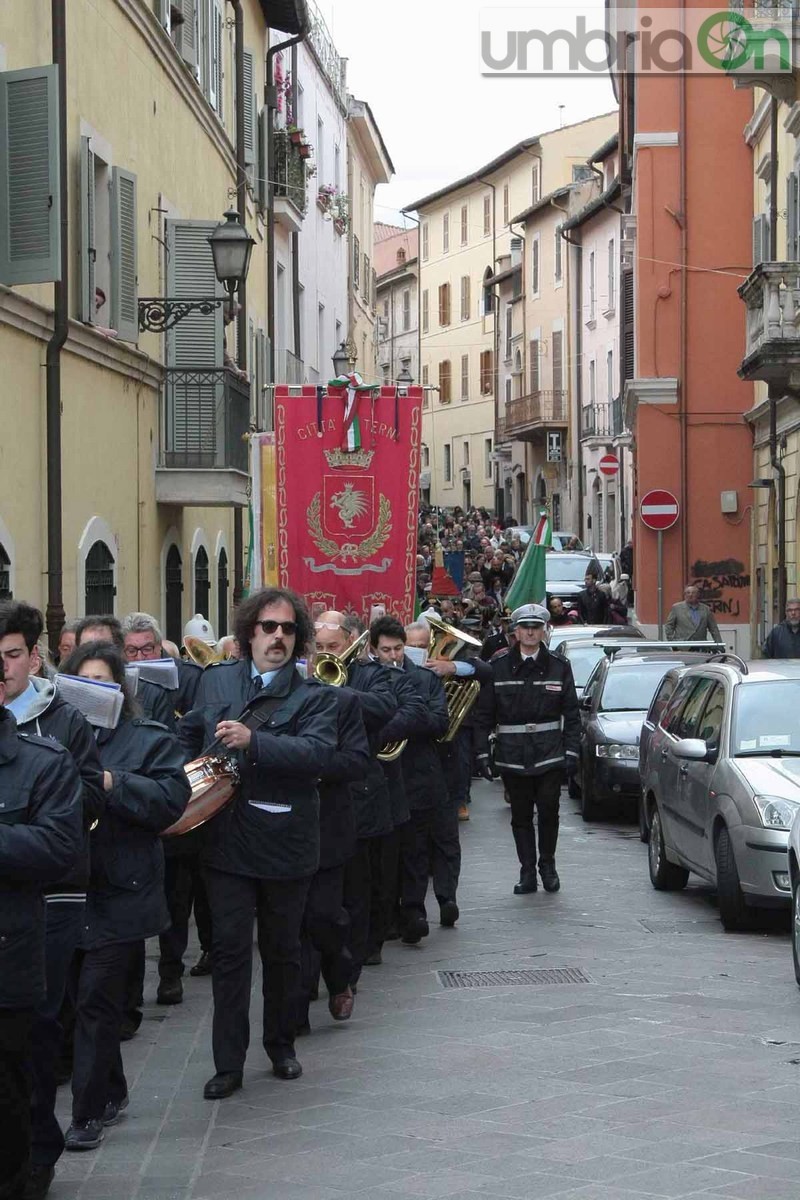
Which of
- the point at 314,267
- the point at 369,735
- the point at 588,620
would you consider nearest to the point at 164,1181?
the point at 369,735

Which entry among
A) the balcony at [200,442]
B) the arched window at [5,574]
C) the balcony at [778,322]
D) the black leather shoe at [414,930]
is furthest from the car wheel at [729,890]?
the balcony at [778,322]

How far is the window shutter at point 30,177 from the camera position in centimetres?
1282

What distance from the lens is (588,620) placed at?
31.8 meters

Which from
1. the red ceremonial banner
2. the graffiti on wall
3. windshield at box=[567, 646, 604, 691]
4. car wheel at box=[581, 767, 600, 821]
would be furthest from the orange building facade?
the red ceremonial banner

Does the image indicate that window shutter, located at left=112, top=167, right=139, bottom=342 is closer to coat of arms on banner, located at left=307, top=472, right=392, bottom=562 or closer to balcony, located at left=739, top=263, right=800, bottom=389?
coat of arms on banner, located at left=307, top=472, right=392, bottom=562

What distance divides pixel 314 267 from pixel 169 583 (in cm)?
1768

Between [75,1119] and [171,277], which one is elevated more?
[171,277]

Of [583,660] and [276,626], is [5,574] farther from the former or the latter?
[583,660]

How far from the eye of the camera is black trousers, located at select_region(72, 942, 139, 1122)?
646cm

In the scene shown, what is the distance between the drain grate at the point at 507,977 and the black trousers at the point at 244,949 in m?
2.32

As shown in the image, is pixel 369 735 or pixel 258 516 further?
pixel 258 516

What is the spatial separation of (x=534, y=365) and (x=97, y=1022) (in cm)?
6529

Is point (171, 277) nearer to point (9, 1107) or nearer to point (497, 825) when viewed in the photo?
point (497, 825)

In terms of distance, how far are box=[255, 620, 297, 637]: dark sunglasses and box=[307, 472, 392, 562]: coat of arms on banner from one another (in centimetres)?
954
